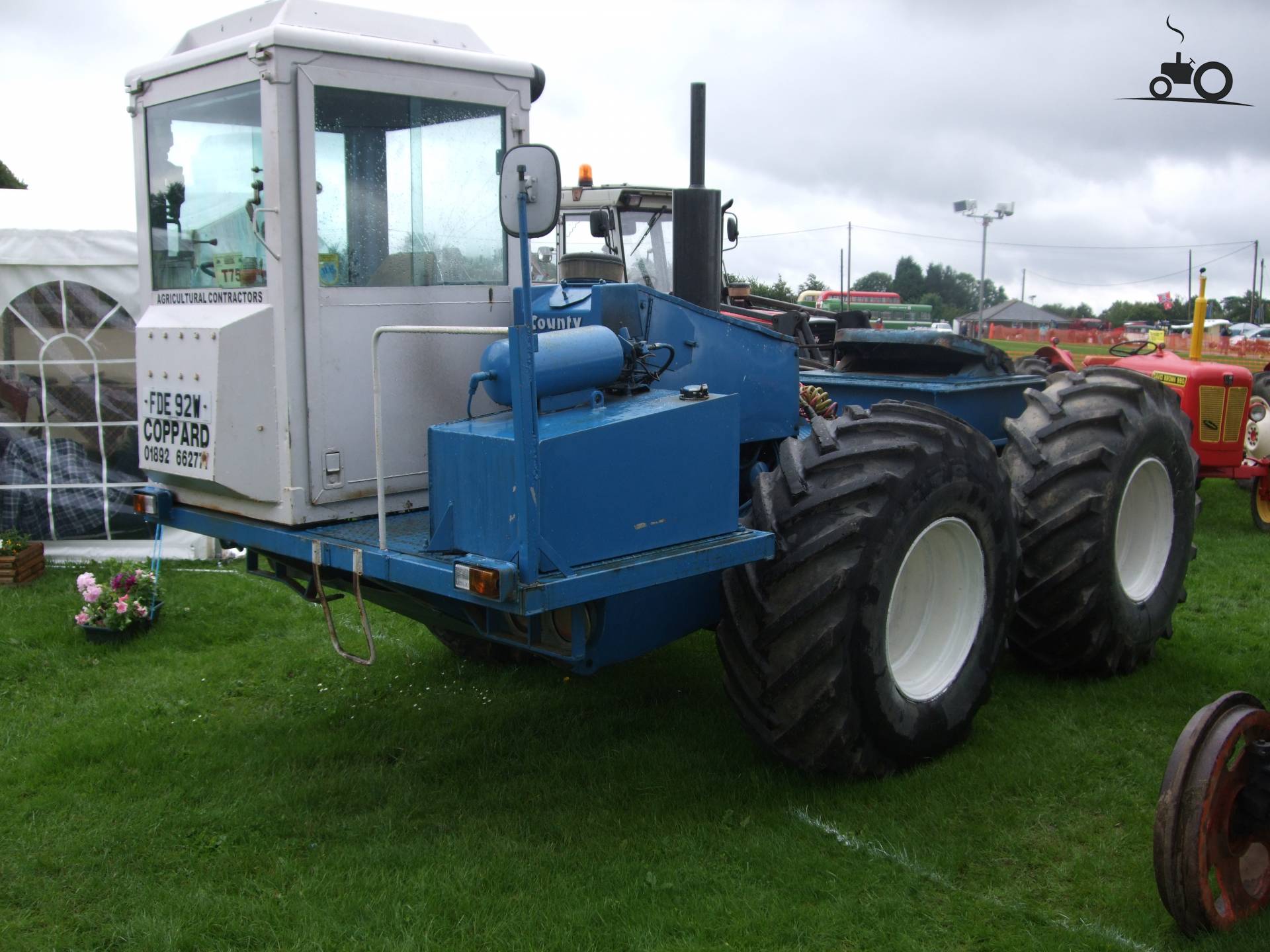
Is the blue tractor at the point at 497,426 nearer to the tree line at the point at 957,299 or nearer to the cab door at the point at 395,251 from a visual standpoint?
the cab door at the point at 395,251

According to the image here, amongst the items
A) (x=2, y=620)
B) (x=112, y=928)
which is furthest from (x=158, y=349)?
(x=2, y=620)

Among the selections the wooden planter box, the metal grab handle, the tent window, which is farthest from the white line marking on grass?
the tent window

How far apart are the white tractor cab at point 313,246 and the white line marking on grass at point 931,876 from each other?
1988 millimetres

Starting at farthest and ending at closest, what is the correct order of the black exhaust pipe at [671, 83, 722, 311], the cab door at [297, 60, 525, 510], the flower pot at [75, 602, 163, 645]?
1. the flower pot at [75, 602, 163, 645]
2. the black exhaust pipe at [671, 83, 722, 311]
3. the cab door at [297, 60, 525, 510]

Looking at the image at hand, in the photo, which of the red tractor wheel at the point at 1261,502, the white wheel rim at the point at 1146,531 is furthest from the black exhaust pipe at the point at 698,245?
the red tractor wheel at the point at 1261,502

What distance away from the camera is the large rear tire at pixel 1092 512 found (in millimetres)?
5383

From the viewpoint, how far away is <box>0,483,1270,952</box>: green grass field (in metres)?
3.70

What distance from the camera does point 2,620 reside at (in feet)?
23.4

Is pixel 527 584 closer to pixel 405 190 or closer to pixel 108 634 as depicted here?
pixel 405 190

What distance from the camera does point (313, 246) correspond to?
420cm

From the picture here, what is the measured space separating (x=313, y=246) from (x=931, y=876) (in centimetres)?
312

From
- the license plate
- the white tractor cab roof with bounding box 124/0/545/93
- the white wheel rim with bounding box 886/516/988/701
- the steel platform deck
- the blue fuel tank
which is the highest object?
the white tractor cab roof with bounding box 124/0/545/93

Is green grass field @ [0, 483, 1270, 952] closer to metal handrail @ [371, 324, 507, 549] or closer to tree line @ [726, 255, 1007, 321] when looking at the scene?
metal handrail @ [371, 324, 507, 549]

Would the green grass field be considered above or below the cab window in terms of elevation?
below
